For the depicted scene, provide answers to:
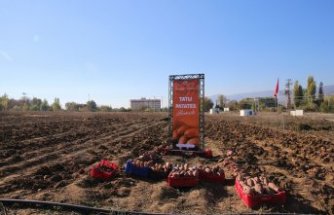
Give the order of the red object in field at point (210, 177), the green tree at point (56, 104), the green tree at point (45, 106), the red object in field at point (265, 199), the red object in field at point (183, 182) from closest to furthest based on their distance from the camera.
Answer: the red object in field at point (265, 199) → the red object in field at point (183, 182) → the red object in field at point (210, 177) → the green tree at point (45, 106) → the green tree at point (56, 104)

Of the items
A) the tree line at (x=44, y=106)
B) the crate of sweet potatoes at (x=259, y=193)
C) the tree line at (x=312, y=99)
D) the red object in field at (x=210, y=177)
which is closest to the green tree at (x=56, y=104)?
the tree line at (x=44, y=106)

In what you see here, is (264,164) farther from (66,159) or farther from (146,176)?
(66,159)

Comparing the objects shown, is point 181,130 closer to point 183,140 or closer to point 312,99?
point 183,140

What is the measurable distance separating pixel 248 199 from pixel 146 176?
9.97 feet

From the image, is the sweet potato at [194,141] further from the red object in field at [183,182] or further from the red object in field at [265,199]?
the red object in field at [265,199]

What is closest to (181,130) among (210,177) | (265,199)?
(210,177)

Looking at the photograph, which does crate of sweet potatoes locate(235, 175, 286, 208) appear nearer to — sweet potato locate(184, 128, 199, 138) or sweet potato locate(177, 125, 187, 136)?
sweet potato locate(184, 128, 199, 138)

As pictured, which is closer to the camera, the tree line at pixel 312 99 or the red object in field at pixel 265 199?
the red object in field at pixel 265 199

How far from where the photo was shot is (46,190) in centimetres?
830

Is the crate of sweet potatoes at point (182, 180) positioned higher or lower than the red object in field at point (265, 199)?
higher

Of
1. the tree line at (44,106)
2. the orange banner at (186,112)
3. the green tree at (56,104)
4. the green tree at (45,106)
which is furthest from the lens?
the green tree at (56,104)

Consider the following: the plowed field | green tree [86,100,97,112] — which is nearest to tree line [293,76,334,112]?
the plowed field

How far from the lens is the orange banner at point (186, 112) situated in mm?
12398

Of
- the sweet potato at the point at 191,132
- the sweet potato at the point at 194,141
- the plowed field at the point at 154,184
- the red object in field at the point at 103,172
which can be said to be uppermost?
the sweet potato at the point at 191,132
